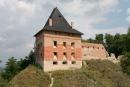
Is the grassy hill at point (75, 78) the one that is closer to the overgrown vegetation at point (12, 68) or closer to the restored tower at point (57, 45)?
the restored tower at point (57, 45)

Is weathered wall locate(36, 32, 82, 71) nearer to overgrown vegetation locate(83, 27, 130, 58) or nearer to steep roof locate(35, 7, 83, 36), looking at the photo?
steep roof locate(35, 7, 83, 36)

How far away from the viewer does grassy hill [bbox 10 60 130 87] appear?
43875mm

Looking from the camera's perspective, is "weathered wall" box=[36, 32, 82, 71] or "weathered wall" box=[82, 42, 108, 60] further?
"weathered wall" box=[82, 42, 108, 60]

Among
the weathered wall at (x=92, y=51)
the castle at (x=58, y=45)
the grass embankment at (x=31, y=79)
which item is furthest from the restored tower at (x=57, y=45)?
the weathered wall at (x=92, y=51)

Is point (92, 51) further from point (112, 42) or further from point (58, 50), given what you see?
point (112, 42)

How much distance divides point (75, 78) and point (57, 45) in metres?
7.18

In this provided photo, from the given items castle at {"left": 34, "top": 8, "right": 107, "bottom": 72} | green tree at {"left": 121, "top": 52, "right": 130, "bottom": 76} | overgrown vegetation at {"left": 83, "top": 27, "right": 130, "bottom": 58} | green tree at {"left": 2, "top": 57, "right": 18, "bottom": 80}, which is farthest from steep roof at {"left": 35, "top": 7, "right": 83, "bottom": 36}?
overgrown vegetation at {"left": 83, "top": 27, "right": 130, "bottom": 58}

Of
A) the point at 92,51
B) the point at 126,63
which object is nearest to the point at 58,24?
the point at 92,51

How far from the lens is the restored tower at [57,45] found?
48688mm

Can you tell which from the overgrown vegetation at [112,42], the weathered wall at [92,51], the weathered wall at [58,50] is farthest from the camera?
the overgrown vegetation at [112,42]

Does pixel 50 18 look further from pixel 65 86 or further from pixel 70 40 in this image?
pixel 65 86

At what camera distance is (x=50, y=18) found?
51.4 metres

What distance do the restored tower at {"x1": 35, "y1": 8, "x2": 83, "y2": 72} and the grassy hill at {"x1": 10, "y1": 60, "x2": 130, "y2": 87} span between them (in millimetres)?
1946

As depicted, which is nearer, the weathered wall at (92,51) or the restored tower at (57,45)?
the restored tower at (57,45)
